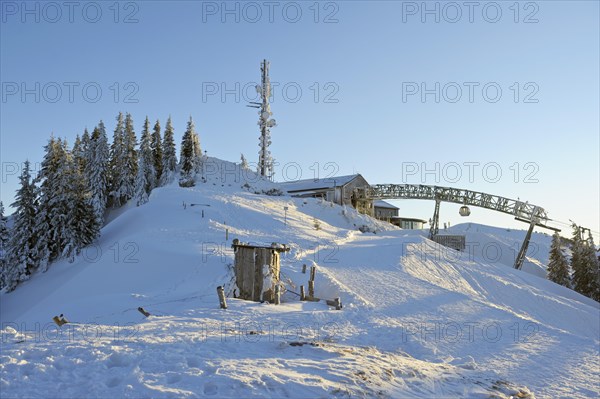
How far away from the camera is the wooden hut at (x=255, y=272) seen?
780 inches

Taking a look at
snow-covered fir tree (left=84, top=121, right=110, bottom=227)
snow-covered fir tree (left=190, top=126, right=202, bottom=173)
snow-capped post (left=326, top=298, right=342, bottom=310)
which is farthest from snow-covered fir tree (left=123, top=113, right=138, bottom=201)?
snow-capped post (left=326, top=298, right=342, bottom=310)

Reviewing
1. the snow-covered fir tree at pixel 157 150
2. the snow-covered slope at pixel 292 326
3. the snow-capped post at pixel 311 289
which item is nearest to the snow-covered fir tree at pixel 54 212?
the snow-covered slope at pixel 292 326

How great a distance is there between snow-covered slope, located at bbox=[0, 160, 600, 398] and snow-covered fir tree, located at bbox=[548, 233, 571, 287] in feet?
41.9

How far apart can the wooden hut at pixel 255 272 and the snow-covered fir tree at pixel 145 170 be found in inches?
1757

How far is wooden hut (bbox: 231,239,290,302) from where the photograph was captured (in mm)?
19812

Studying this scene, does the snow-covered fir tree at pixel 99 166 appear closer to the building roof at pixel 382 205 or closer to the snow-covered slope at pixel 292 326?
the snow-covered slope at pixel 292 326

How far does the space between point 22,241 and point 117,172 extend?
25371mm

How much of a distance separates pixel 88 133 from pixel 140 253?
45.3 metres

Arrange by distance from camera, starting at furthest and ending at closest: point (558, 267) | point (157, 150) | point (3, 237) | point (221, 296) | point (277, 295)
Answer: point (157, 150)
point (3, 237)
point (558, 267)
point (277, 295)
point (221, 296)

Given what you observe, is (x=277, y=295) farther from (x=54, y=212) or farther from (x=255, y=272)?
(x=54, y=212)

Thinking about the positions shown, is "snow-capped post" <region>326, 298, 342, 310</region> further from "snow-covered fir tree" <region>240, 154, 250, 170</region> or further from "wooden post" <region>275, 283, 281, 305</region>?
"snow-covered fir tree" <region>240, 154, 250, 170</region>

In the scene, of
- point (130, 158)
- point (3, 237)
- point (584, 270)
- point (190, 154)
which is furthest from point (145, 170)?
point (584, 270)

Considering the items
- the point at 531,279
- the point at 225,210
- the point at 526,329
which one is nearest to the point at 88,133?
the point at 225,210

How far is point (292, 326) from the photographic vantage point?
14859 mm
